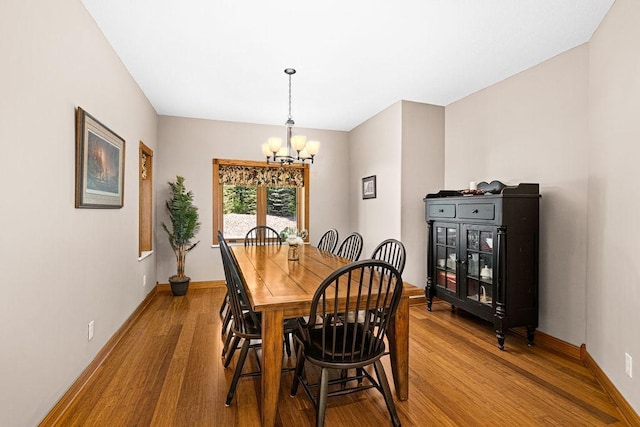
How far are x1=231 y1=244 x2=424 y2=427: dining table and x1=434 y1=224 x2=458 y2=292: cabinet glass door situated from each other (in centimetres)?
136

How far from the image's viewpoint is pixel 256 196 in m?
5.57

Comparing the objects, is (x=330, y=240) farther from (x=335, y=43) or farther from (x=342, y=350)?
→ (x=342, y=350)

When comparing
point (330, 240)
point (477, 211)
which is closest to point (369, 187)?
point (330, 240)

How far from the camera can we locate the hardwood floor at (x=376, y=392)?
197 centimetres

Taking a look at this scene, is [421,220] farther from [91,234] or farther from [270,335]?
[91,234]

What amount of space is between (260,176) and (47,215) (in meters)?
3.69

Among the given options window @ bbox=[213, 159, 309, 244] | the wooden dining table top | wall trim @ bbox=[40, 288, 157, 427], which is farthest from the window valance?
wall trim @ bbox=[40, 288, 157, 427]

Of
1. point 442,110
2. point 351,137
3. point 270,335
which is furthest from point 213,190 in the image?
point 270,335

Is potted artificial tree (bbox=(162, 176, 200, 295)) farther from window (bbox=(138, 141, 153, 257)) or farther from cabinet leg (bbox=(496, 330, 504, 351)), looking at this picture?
cabinet leg (bbox=(496, 330, 504, 351))

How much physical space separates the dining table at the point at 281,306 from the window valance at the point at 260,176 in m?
2.56

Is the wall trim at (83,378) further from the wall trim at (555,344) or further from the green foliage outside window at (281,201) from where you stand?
the wall trim at (555,344)

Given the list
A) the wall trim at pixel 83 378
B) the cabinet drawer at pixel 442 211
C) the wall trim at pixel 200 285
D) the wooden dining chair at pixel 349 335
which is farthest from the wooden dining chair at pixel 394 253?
the wall trim at pixel 200 285

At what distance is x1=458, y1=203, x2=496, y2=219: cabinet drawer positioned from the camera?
10.1ft

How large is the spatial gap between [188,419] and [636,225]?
2.87 m
